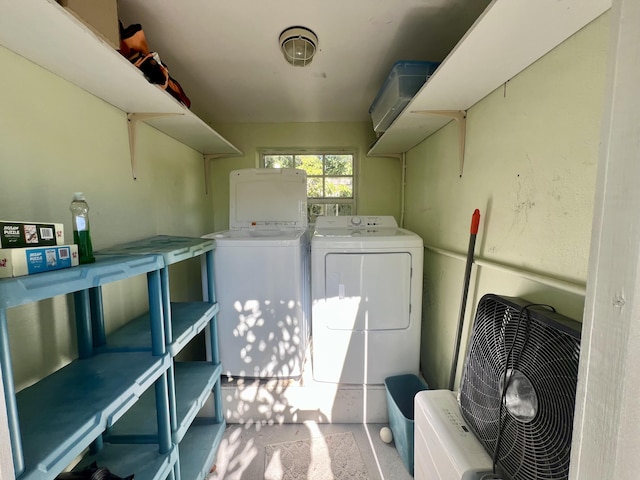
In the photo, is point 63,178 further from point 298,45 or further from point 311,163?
point 311,163

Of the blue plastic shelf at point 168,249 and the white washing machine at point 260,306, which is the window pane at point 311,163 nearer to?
the white washing machine at point 260,306

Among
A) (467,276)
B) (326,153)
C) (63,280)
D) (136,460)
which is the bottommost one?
(136,460)

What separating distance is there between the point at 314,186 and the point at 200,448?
2597 millimetres

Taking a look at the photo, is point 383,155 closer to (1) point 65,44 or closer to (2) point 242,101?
(2) point 242,101

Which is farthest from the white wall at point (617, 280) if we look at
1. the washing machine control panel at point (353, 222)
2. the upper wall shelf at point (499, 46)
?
the washing machine control panel at point (353, 222)

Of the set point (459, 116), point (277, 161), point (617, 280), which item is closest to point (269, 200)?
point (277, 161)

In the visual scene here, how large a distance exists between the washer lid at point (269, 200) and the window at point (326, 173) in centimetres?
73

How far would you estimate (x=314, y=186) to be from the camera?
3174mm

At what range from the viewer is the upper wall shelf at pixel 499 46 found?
802 millimetres

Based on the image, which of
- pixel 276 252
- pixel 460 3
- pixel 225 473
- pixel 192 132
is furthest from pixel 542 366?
pixel 192 132

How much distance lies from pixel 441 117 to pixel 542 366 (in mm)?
1485

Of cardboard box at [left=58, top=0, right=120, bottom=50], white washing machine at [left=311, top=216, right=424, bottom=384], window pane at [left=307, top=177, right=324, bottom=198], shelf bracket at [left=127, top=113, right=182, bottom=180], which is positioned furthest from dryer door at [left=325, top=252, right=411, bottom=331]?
window pane at [left=307, top=177, right=324, bottom=198]

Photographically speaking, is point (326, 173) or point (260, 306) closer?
point (260, 306)

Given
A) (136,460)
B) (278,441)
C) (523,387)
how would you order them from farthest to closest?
(278,441) < (136,460) < (523,387)
